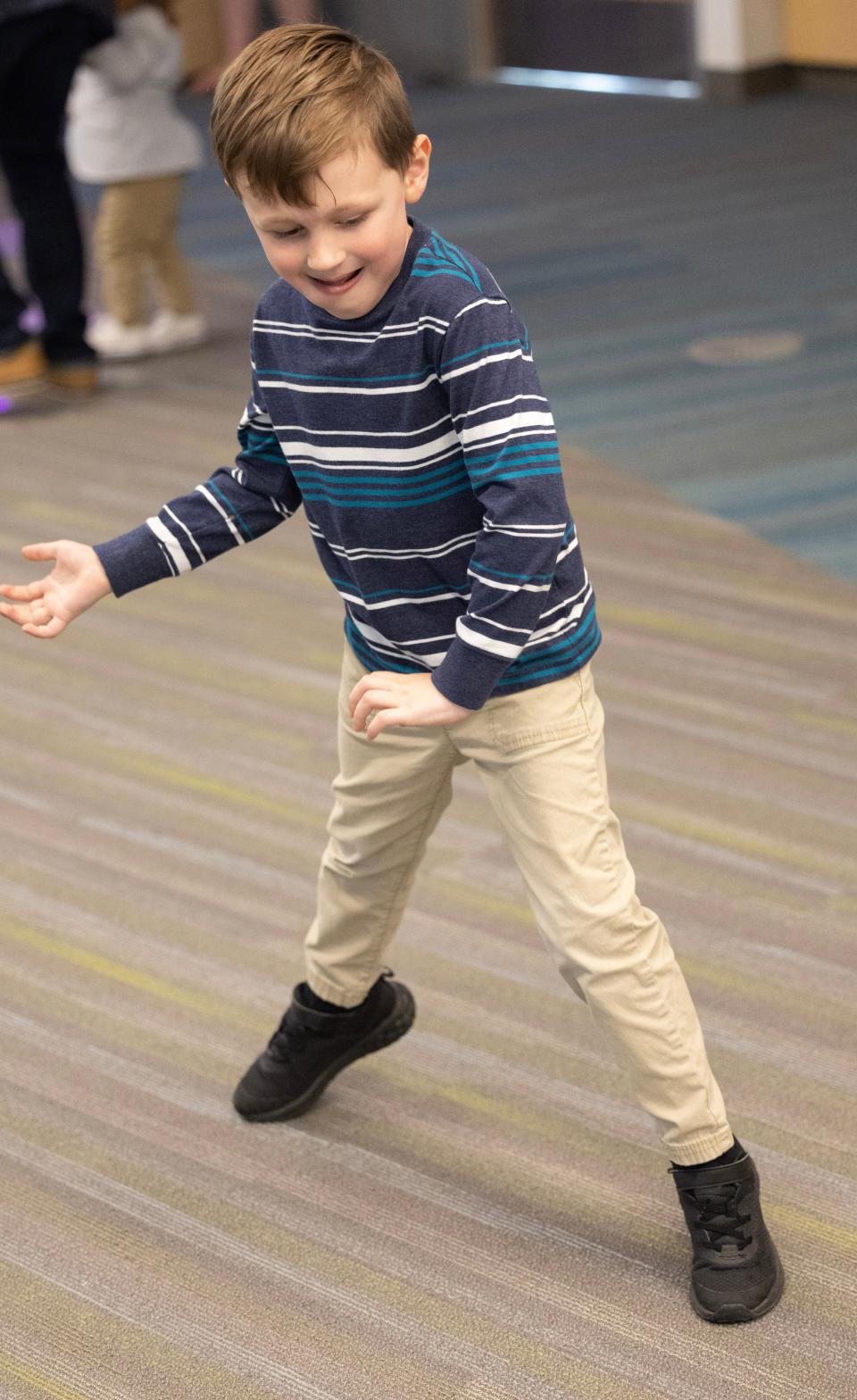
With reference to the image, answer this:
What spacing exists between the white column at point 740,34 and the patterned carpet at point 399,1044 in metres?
5.71

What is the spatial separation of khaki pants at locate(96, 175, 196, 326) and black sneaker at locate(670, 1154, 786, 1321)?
3.74 meters

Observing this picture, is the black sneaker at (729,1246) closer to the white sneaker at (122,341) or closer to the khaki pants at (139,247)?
the khaki pants at (139,247)

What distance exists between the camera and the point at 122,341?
5.01 meters

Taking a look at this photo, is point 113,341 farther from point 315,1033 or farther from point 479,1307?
point 479,1307

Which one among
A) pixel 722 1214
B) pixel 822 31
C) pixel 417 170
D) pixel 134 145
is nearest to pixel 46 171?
pixel 134 145

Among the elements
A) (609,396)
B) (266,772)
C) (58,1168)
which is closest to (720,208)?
(609,396)

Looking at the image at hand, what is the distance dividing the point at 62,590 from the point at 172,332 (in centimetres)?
358

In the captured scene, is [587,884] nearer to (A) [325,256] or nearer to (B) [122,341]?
(A) [325,256]

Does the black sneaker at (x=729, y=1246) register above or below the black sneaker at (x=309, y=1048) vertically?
above

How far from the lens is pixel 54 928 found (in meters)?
2.25

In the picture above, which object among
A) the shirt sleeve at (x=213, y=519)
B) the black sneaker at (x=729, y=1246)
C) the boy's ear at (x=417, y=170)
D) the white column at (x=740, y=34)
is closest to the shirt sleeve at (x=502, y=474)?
the boy's ear at (x=417, y=170)

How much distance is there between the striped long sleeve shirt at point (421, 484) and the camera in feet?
4.45

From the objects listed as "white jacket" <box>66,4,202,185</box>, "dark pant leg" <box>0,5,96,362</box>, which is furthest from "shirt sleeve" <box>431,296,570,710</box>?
"white jacket" <box>66,4,202,185</box>

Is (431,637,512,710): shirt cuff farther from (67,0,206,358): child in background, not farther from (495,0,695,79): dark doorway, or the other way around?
(495,0,695,79): dark doorway
